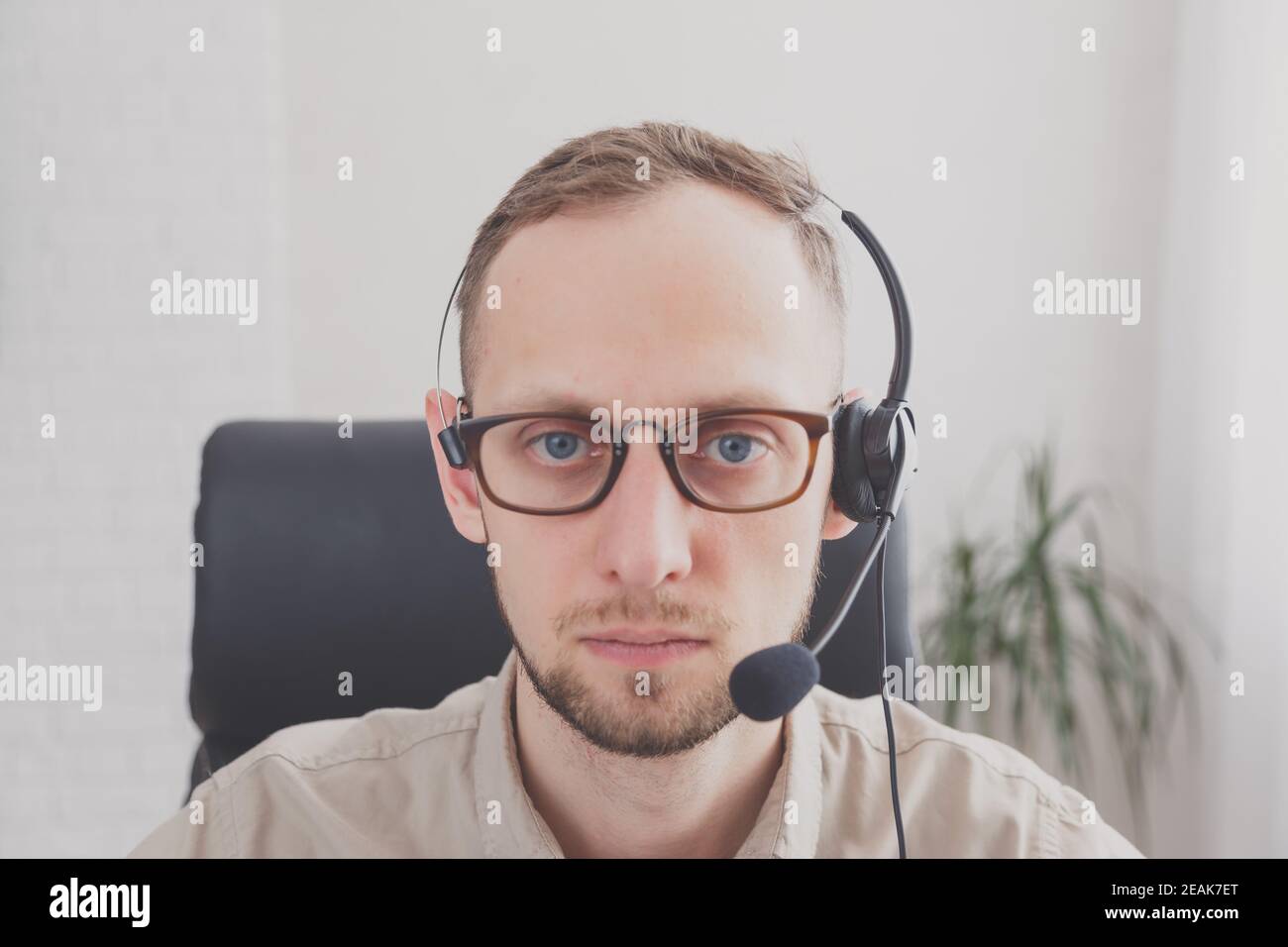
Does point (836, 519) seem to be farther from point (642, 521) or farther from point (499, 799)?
point (499, 799)

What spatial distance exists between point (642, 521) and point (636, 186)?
0.23 metres

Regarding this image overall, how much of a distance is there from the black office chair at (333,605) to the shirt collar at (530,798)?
113 millimetres

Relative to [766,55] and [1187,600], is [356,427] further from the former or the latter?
[1187,600]

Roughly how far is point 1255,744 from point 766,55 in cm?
110

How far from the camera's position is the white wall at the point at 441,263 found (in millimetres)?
1205

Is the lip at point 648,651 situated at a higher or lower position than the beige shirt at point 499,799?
higher

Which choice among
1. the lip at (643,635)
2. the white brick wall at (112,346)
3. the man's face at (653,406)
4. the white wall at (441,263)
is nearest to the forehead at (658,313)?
the man's face at (653,406)

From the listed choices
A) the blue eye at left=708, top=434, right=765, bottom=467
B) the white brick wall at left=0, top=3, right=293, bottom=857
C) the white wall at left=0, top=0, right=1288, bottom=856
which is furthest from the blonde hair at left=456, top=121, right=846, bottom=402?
the white brick wall at left=0, top=3, right=293, bottom=857

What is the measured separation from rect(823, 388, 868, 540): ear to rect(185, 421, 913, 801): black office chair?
6.1 inches

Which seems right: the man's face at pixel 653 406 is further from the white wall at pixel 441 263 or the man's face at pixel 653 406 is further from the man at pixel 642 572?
the white wall at pixel 441 263

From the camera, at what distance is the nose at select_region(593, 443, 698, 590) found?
0.60 meters
